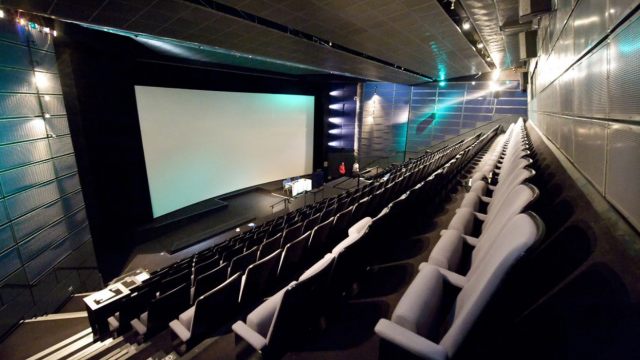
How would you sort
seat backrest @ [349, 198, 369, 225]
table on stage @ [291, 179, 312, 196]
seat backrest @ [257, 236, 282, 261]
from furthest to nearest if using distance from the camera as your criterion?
table on stage @ [291, 179, 312, 196]
seat backrest @ [349, 198, 369, 225]
seat backrest @ [257, 236, 282, 261]

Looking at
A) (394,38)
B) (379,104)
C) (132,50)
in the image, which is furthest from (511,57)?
(132,50)

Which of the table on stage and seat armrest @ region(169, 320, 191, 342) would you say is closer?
seat armrest @ region(169, 320, 191, 342)

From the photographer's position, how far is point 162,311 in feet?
7.83

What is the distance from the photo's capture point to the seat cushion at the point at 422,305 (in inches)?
44.7

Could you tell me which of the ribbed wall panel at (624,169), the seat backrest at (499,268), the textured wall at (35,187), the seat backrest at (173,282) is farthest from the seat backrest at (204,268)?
the ribbed wall panel at (624,169)

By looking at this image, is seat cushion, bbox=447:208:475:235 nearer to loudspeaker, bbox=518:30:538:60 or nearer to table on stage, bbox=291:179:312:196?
loudspeaker, bbox=518:30:538:60

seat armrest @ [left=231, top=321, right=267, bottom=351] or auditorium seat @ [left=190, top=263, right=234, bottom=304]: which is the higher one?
seat armrest @ [left=231, top=321, right=267, bottom=351]

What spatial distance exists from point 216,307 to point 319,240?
3.70ft

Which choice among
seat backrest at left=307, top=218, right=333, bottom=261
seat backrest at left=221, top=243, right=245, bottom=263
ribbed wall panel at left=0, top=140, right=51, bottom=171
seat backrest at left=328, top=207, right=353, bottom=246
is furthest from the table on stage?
seat backrest at left=307, top=218, right=333, bottom=261

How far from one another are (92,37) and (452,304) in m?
7.75

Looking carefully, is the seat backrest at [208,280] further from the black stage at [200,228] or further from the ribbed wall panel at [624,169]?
the black stage at [200,228]

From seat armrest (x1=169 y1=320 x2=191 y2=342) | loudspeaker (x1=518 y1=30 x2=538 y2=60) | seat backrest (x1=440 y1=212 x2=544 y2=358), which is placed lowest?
seat armrest (x1=169 y1=320 x2=191 y2=342)

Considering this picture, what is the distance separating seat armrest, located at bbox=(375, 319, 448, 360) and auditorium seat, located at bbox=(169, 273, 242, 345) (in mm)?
1344

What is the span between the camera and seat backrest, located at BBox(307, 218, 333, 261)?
103 inches
